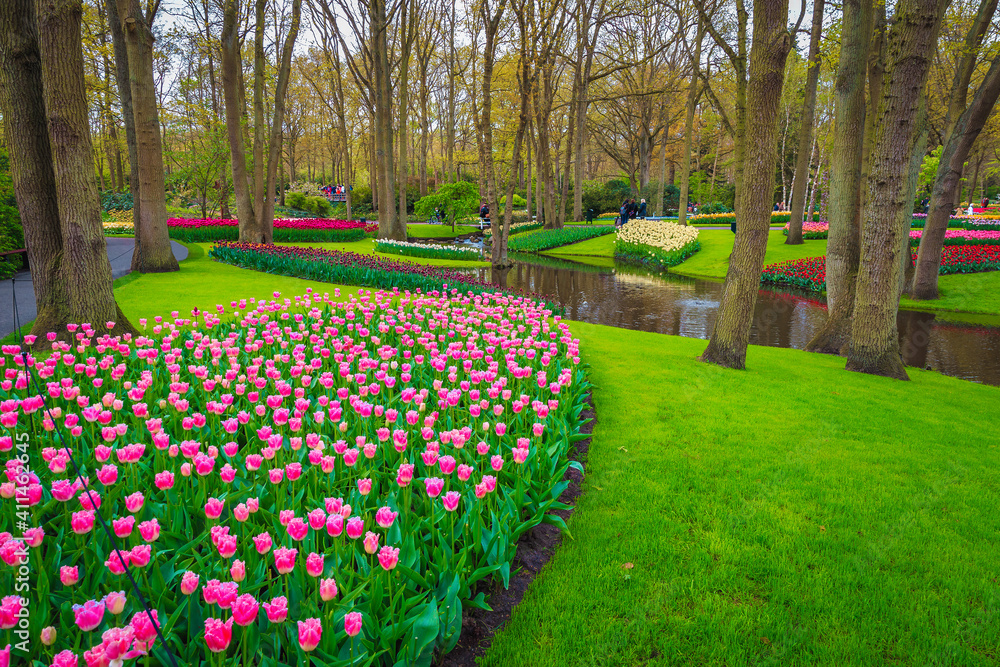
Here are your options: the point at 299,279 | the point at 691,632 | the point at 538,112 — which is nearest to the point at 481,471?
the point at 691,632

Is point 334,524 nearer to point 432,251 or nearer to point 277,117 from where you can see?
point 432,251

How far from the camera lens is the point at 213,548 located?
2.27 meters

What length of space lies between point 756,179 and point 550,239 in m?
19.2

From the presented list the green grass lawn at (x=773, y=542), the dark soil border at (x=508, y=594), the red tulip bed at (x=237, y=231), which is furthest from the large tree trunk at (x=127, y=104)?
the dark soil border at (x=508, y=594)

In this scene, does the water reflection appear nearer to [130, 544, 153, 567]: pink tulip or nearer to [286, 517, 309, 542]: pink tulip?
[286, 517, 309, 542]: pink tulip

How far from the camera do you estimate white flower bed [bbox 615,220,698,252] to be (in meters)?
21.0

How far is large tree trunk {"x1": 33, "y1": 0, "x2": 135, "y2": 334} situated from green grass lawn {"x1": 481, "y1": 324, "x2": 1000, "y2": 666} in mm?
4820

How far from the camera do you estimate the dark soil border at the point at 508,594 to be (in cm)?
225

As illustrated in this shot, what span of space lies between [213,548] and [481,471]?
57.0 inches

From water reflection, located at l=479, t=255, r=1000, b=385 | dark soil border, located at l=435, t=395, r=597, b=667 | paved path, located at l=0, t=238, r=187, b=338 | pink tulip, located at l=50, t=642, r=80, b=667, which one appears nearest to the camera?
pink tulip, located at l=50, t=642, r=80, b=667

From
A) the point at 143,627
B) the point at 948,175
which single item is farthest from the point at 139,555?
the point at 948,175

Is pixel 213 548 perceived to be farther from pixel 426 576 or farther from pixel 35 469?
pixel 35 469

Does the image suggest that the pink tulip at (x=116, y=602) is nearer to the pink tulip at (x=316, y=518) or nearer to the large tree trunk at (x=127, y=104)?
the pink tulip at (x=316, y=518)

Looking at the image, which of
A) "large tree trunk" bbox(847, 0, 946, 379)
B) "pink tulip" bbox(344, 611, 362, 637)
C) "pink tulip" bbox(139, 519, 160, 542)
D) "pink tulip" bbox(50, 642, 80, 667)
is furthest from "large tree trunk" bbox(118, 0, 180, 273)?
"large tree trunk" bbox(847, 0, 946, 379)
